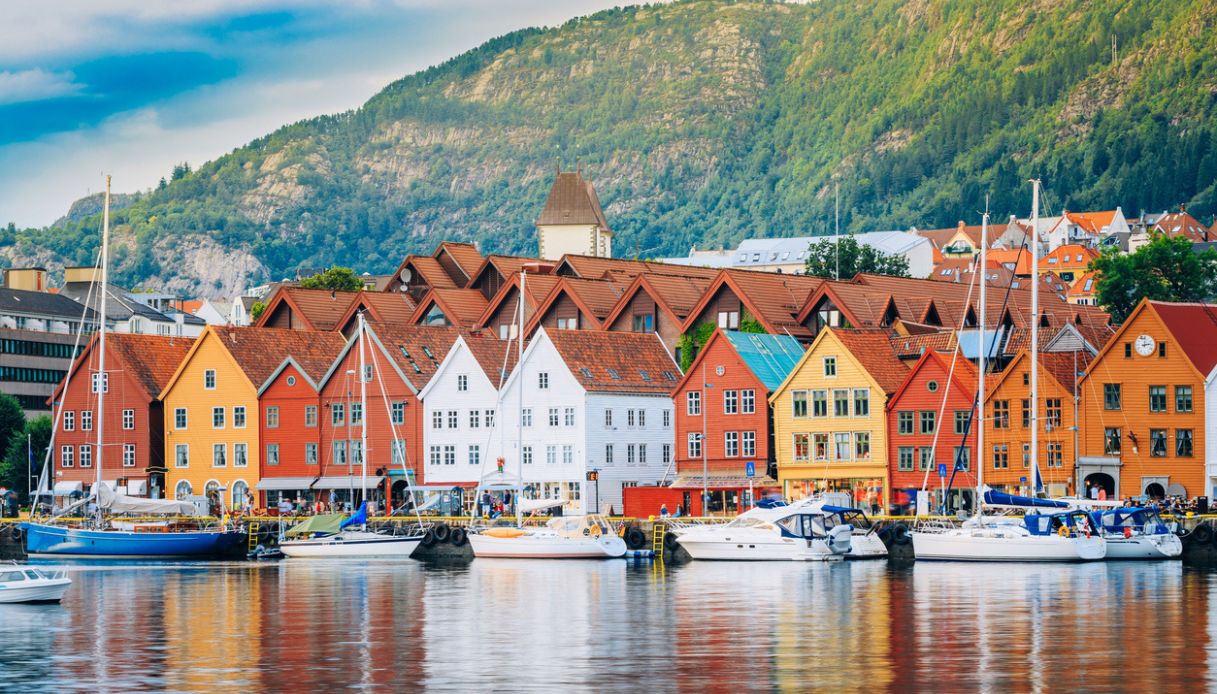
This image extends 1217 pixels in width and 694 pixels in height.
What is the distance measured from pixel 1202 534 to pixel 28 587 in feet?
163

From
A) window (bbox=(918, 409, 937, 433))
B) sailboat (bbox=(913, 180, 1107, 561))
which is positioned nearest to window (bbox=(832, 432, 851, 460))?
window (bbox=(918, 409, 937, 433))

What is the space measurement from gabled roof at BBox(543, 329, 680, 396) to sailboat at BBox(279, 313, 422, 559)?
19201mm

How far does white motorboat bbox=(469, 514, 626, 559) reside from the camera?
92.6m

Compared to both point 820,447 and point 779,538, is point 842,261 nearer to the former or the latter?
point 820,447

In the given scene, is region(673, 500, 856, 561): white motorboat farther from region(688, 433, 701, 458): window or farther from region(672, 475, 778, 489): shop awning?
region(688, 433, 701, 458): window

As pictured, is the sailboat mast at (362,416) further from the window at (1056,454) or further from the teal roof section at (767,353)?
the window at (1056,454)

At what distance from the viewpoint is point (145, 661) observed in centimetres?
5009

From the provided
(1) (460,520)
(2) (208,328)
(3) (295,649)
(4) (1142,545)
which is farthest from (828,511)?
(2) (208,328)

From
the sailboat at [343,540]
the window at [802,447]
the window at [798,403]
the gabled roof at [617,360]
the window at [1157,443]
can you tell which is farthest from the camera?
the gabled roof at [617,360]

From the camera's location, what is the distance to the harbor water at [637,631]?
45344 mm

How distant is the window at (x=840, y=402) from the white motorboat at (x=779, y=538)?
2200 cm

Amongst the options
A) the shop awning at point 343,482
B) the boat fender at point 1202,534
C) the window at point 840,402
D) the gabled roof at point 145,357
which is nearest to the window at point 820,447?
the window at point 840,402

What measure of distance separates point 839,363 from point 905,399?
4.50 m

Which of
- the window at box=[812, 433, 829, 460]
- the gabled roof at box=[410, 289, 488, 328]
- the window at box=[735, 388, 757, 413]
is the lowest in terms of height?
the window at box=[812, 433, 829, 460]
